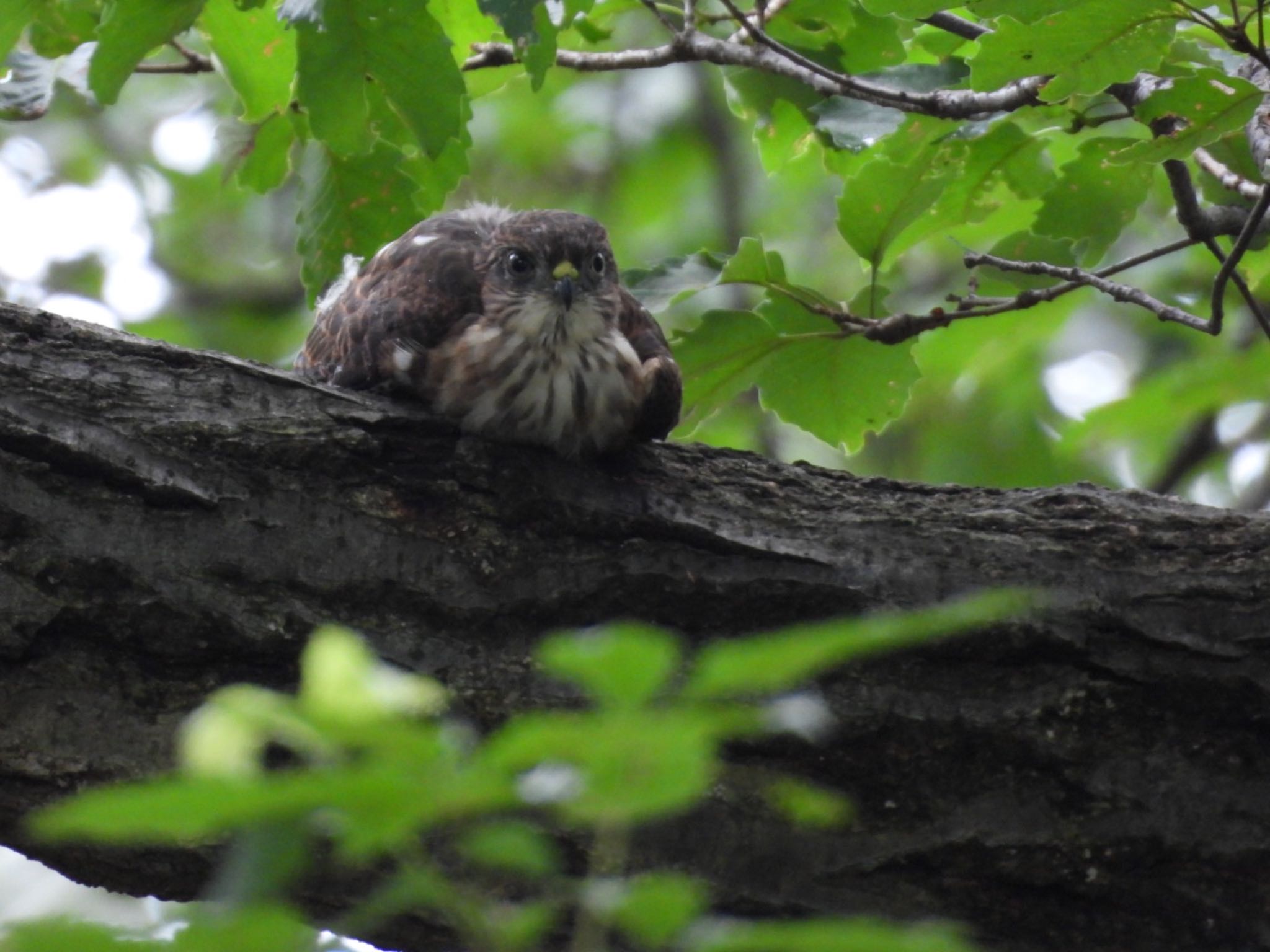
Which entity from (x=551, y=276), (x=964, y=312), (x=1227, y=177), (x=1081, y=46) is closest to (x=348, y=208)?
(x=551, y=276)

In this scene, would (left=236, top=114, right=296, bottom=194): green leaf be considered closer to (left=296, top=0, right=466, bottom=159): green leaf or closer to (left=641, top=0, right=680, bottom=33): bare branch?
(left=296, top=0, right=466, bottom=159): green leaf

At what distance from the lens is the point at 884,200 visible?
345 centimetres

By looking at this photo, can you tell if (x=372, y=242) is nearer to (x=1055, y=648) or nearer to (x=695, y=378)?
(x=695, y=378)

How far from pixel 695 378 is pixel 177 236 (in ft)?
25.8

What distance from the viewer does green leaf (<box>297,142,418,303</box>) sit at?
3656 mm

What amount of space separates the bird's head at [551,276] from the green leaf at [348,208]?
1.17 ft

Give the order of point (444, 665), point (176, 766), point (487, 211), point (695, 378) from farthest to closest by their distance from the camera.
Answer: point (487, 211) → point (695, 378) → point (444, 665) → point (176, 766)

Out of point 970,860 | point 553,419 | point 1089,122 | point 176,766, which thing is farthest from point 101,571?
point 1089,122

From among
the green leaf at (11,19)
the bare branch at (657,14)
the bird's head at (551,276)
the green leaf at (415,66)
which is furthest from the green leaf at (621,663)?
the bird's head at (551,276)

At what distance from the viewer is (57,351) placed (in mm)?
3082

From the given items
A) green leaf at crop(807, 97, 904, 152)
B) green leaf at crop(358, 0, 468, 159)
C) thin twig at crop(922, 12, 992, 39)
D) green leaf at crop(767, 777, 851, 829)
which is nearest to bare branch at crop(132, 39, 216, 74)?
green leaf at crop(358, 0, 468, 159)

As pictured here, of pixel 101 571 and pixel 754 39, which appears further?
pixel 754 39

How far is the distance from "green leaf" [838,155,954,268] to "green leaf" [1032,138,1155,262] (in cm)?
31

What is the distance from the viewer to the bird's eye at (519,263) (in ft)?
13.3
